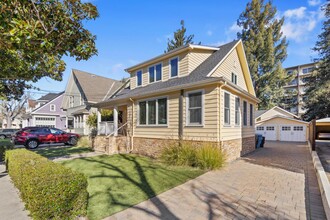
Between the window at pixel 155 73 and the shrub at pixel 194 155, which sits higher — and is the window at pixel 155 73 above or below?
above

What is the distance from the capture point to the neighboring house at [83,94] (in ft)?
68.4

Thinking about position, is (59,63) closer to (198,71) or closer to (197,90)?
(197,90)

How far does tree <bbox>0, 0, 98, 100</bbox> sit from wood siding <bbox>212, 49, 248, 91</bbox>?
653cm

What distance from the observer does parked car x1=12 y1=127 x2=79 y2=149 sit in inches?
579

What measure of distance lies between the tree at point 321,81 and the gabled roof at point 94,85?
23787 millimetres

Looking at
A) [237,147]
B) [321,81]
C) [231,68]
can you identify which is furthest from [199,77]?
[321,81]

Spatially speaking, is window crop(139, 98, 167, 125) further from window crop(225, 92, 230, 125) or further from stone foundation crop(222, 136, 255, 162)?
stone foundation crop(222, 136, 255, 162)

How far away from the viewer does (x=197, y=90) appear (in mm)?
8930

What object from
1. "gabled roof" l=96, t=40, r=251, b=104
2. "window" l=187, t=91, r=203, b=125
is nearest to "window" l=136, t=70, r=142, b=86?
"gabled roof" l=96, t=40, r=251, b=104

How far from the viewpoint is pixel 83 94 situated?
22.1m

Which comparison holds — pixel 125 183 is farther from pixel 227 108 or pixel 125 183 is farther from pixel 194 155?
pixel 227 108

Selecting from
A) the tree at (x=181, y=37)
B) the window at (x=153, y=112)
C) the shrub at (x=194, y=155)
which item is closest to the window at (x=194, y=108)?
the shrub at (x=194, y=155)

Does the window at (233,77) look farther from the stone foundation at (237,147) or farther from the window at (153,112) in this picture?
the window at (153,112)

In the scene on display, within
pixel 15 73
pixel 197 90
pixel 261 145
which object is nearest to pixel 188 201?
pixel 197 90
